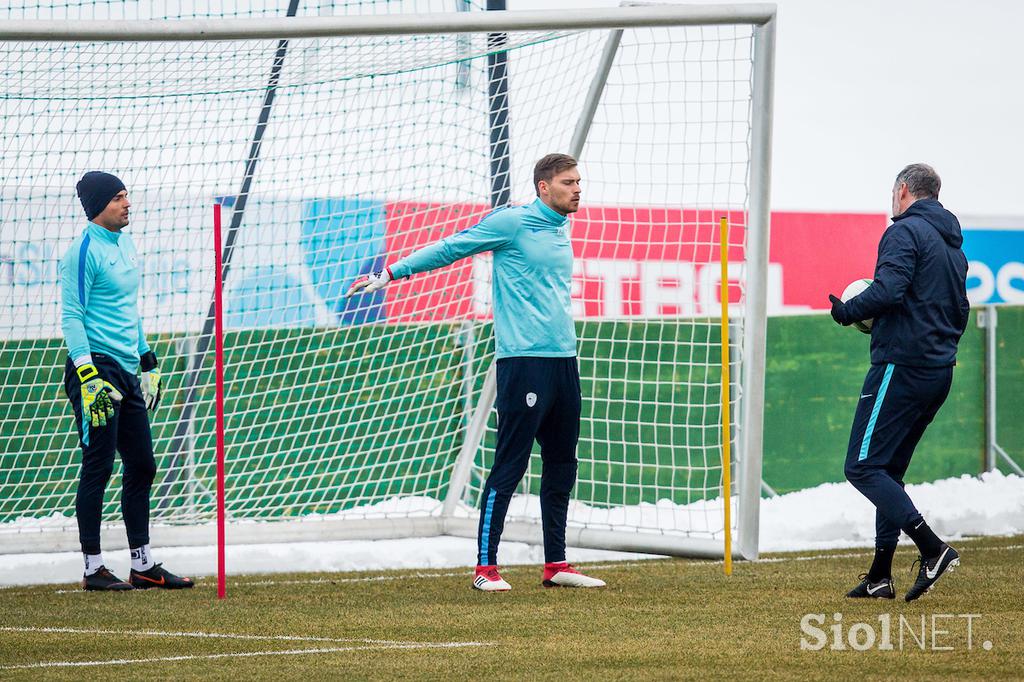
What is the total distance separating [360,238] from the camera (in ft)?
31.9

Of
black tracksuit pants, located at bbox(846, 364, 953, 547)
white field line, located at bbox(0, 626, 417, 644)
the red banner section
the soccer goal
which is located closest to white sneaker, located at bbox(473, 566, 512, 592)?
the soccer goal

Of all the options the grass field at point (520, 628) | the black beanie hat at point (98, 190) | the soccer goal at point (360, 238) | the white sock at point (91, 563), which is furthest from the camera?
the soccer goal at point (360, 238)

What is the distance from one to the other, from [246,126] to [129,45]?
0.86m

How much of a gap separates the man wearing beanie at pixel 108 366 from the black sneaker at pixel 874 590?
3.33 m

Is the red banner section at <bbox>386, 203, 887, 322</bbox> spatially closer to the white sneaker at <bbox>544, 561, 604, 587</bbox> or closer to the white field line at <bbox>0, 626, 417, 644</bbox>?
the white sneaker at <bbox>544, 561, 604, 587</bbox>

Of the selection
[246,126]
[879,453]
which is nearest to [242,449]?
[246,126]

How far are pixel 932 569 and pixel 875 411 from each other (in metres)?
0.72

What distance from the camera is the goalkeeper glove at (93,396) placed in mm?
6652

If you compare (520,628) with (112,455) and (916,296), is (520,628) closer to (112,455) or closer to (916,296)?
(916,296)

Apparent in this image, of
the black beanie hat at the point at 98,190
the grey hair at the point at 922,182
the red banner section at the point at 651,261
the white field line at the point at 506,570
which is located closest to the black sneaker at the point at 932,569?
the grey hair at the point at 922,182

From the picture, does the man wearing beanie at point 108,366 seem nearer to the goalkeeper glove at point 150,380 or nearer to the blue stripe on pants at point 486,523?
the goalkeeper glove at point 150,380

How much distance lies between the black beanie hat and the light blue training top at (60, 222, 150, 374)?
92mm

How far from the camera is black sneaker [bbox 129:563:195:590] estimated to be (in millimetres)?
7121

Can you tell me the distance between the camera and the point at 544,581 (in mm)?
6910
